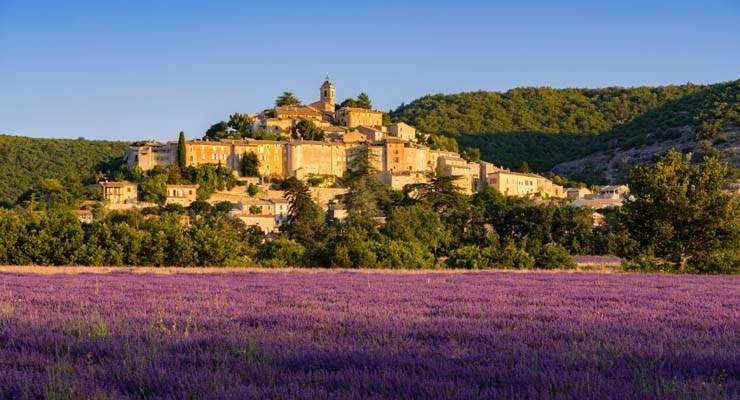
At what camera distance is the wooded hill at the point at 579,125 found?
13238 cm

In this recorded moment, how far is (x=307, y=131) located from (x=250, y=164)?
62.1ft

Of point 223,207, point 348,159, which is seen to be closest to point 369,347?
point 223,207

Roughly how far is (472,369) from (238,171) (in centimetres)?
10468

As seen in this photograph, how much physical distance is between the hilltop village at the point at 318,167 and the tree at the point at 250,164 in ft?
0.91

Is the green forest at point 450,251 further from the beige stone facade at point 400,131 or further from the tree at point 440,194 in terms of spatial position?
the beige stone facade at point 400,131

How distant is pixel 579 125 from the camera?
18475cm

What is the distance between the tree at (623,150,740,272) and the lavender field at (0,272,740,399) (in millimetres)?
17053

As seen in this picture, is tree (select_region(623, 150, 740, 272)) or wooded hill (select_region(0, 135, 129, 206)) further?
wooded hill (select_region(0, 135, 129, 206))

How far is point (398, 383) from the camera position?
14.8 ft

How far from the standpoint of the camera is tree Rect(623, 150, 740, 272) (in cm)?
2653

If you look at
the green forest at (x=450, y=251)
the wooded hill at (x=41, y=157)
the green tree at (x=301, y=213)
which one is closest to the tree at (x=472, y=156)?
the green tree at (x=301, y=213)

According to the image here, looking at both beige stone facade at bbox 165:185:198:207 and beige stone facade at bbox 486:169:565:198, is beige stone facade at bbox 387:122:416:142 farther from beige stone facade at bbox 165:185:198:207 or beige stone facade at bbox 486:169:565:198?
beige stone facade at bbox 165:185:198:207

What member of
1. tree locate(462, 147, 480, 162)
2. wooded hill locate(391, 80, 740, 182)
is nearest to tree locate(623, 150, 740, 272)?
wooded hill locate(391, 80, 740, 182)

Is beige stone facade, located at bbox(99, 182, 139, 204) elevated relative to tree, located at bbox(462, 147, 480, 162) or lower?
lower
